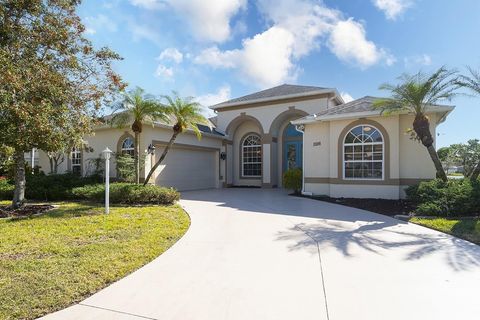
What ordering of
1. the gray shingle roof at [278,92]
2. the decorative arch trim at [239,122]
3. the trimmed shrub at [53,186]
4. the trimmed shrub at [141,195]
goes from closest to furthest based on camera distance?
the trimmed shrub at [141,195] → the trimmed shrub at [53,186] → the gray shingle roof at [278,92] → the decorative arch trim at [239,122]

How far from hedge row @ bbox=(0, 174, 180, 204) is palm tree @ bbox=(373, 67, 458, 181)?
31.7ft

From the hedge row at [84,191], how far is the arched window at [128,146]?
216 centimetres

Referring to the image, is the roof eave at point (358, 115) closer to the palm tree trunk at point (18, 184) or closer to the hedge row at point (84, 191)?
the hedge row at point (84, 191)

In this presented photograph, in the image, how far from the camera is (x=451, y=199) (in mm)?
9445

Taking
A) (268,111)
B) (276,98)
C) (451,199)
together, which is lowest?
Answer: (451,199)

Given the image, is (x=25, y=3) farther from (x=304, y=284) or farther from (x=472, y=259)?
(x=472, y=259)

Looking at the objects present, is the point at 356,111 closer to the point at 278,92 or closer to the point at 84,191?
the point at 278,92

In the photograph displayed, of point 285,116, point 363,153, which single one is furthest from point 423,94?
point 285,116

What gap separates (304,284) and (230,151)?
60.2 feet

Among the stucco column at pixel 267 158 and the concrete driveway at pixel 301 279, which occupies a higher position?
the stucco column at pixel 267 158

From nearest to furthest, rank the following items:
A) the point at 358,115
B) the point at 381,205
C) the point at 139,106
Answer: the point at 381,205 → the point at 139,106 → the point at 358,115

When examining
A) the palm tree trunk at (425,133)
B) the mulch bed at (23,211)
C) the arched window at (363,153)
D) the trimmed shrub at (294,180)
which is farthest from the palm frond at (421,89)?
the mulch bed at (23,211)

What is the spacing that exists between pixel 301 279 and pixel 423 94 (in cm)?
968

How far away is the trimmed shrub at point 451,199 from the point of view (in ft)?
30.3
